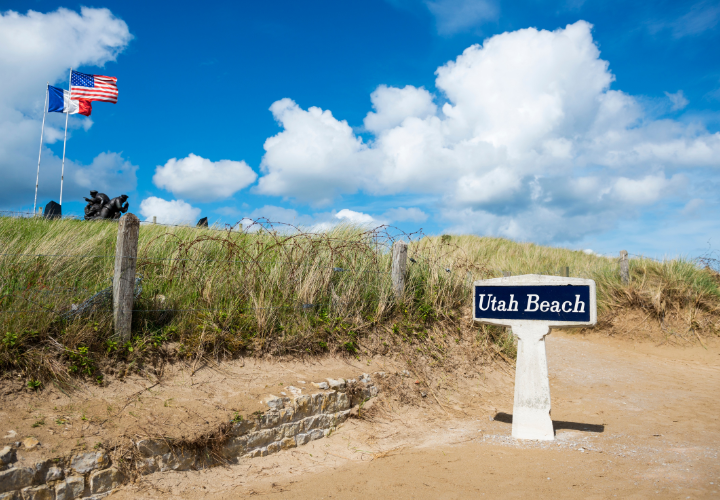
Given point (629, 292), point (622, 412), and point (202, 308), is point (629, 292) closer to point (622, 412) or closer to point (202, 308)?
point (622, 412)

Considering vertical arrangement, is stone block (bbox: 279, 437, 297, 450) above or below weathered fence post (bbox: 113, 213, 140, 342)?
below

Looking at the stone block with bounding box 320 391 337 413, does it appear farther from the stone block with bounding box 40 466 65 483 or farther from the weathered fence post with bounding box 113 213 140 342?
the stone block with bounding box 40 466 65 483

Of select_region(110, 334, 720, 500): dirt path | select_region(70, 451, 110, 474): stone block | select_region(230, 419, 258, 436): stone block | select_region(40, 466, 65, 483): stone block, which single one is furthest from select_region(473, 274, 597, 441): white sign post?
select_region(40, 466, 65, 483): stone block

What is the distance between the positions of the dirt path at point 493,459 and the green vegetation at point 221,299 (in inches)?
53.5

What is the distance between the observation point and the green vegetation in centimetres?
456

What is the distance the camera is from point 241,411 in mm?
4500

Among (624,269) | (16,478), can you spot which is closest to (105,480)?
(16,478)

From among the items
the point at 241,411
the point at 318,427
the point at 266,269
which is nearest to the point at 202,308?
the point at 266,269

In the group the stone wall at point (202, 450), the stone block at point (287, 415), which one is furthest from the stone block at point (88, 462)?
the stone block at point (287, 415)

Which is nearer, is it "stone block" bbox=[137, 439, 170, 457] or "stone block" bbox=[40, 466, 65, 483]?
"stone block" bbox=[40, 466, 65, 483]

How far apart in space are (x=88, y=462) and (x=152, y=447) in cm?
48

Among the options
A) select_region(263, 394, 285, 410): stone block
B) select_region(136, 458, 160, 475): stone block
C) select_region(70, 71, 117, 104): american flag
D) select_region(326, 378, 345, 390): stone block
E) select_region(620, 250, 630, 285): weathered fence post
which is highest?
select_region(70, 71, 117, 104): american flag

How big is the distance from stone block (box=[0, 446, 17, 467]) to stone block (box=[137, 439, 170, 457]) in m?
0.85

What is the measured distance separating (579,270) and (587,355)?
4.66 m
